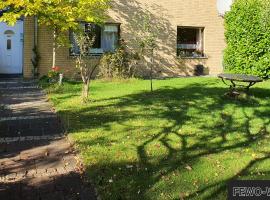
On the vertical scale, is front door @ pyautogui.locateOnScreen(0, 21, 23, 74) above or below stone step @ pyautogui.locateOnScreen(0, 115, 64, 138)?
above

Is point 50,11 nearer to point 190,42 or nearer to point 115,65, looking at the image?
point 115,65

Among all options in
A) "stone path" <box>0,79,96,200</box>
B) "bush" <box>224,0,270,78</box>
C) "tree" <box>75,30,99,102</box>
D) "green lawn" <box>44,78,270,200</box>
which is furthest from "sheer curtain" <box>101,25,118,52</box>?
"stone path" <box>0,79,96,200</box>

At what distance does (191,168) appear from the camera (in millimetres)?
7113

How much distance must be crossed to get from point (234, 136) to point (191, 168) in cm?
248

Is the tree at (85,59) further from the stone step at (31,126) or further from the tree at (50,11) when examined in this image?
the stone step at (31,126)

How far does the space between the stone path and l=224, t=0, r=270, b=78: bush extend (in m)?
10.4

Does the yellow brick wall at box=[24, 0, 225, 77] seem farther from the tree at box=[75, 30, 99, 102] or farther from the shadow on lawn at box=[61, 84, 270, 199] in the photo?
the shadow on lawn at box=[61, 84, 270, 199]

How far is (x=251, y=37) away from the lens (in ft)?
63.9

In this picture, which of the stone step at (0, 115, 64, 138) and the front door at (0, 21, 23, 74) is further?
the front door at (0, 21, 23, 74)

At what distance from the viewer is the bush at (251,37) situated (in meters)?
19.2

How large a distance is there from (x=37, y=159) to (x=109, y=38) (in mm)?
13786

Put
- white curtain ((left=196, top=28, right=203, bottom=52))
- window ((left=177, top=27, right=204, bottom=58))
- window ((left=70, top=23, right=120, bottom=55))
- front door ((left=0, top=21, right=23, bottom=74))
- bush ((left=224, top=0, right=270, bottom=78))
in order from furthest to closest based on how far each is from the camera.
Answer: white curtain ((left=196, top=28, right=203, bottom=52)), window ((left=177, top=27, right=204, bottom=58)), window ((left=70, top=23, right=120, bottom=55)), front door ((left=0, top=21, right=23, bottom=74)), bush ((left=224, top=0, right=270, bottom=78))

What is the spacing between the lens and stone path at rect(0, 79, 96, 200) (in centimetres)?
621

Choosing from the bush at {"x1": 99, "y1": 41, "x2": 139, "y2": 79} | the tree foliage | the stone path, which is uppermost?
Result: the tree foliage
